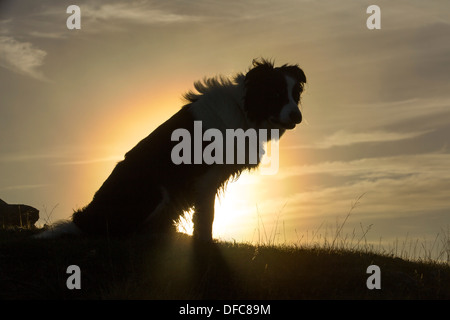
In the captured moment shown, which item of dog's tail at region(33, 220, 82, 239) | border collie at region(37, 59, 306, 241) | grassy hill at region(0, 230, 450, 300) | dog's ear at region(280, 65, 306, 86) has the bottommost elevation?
grassy hill at region(0, 230, 450, 300)

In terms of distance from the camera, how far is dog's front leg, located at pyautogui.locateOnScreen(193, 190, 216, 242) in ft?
31.6

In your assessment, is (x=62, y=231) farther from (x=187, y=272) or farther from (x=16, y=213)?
(x=16, y=213)

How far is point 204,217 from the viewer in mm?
9680

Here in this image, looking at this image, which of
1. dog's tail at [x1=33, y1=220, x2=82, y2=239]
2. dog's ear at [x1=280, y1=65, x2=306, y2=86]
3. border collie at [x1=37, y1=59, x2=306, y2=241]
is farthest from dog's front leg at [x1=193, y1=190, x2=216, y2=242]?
dog's ear at [x1=280, y1=65, x2=306, y2=86]

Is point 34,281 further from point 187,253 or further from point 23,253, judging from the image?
point 187,253

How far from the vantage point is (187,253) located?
900 cm

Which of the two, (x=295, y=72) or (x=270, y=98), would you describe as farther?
(x=295, y=72)

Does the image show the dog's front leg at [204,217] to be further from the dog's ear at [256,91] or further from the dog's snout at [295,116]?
the dog's snout at [295,116]

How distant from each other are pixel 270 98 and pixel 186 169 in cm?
186

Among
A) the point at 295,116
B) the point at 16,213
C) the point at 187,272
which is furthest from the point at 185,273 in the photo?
the point at 16,213

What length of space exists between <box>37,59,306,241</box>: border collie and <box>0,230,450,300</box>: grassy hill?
1.23ft

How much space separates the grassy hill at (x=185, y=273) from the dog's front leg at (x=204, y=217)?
8.7 inches

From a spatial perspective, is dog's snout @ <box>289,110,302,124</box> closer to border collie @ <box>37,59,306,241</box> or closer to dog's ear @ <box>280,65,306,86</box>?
border collie @ <box>37,59,306,241</box>

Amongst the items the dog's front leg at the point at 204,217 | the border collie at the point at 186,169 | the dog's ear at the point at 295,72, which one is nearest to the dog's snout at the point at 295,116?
the border collie at the point at 186,169
